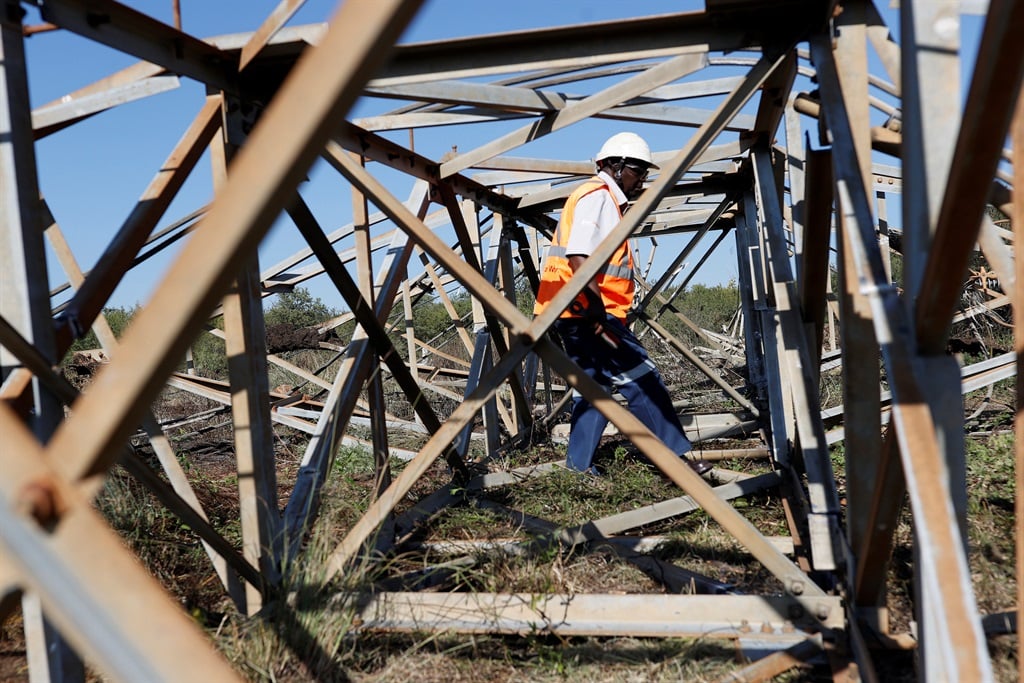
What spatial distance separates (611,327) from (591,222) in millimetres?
841

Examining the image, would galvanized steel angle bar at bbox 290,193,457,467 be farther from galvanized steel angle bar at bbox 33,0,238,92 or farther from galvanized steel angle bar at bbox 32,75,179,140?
galvanized steel angle bar at bbox 32,75,179,140

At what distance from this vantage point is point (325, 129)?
1.19m

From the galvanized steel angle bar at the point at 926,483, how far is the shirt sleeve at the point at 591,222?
8.28ft

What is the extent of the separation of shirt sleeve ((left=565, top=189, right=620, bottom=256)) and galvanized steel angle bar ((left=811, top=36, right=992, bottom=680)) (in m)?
2.52

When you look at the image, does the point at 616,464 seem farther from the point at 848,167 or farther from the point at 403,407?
the point at 403,407

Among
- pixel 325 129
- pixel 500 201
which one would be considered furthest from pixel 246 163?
pixel 500 201

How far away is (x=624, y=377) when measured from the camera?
17.9 feet

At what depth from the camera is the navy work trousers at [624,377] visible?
5.40 meters

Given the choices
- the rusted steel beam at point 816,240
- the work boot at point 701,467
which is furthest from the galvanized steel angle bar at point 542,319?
the work boot at point 701,467

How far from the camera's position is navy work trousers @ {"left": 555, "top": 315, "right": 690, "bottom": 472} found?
540cm

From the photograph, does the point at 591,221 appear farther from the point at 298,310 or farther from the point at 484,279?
the point at 298,310

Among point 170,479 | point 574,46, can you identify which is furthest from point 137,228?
point 574,46

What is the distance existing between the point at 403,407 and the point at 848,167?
8590 mm

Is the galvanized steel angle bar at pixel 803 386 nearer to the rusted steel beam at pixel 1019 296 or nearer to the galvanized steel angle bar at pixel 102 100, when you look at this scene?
the rusted steel beam at pixel 1019 296
